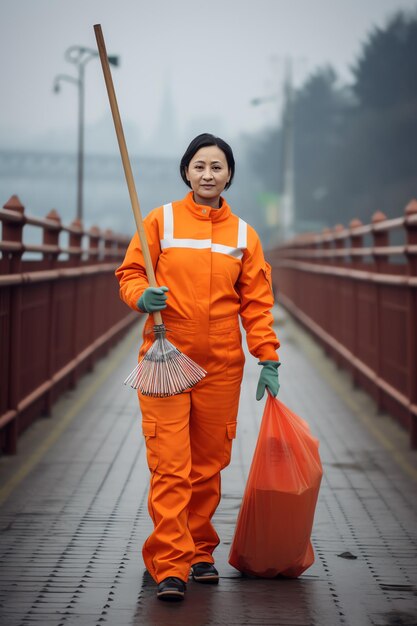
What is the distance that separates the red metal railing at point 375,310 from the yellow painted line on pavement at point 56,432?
8.44ft

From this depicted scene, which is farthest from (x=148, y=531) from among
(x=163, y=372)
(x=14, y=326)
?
(x=14, y=326)

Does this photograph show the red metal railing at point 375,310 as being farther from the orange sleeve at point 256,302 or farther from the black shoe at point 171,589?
the black shoe at point 171,589

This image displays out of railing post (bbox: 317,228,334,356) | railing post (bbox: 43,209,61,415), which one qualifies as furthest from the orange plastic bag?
railing post (bbox: 317,228,334,356)

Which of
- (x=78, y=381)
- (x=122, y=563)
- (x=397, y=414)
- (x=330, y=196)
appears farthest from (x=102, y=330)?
(x=330, y=196)

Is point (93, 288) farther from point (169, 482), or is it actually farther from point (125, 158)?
point (169, 482)

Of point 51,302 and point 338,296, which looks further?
point 338,296

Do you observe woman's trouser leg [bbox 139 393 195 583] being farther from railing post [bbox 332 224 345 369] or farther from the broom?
railing post [bbox 332 224 345 369]

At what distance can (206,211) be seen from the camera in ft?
15.6

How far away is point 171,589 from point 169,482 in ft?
1.36

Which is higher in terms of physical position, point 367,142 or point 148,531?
point 367,142

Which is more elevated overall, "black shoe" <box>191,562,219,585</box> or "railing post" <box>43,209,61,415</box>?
"railing post" <box>43,209,61,415</box>

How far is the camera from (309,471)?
482cm

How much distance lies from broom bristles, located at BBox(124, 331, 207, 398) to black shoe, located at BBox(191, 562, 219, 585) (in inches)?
31.5

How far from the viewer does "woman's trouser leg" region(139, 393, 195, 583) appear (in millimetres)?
4559
